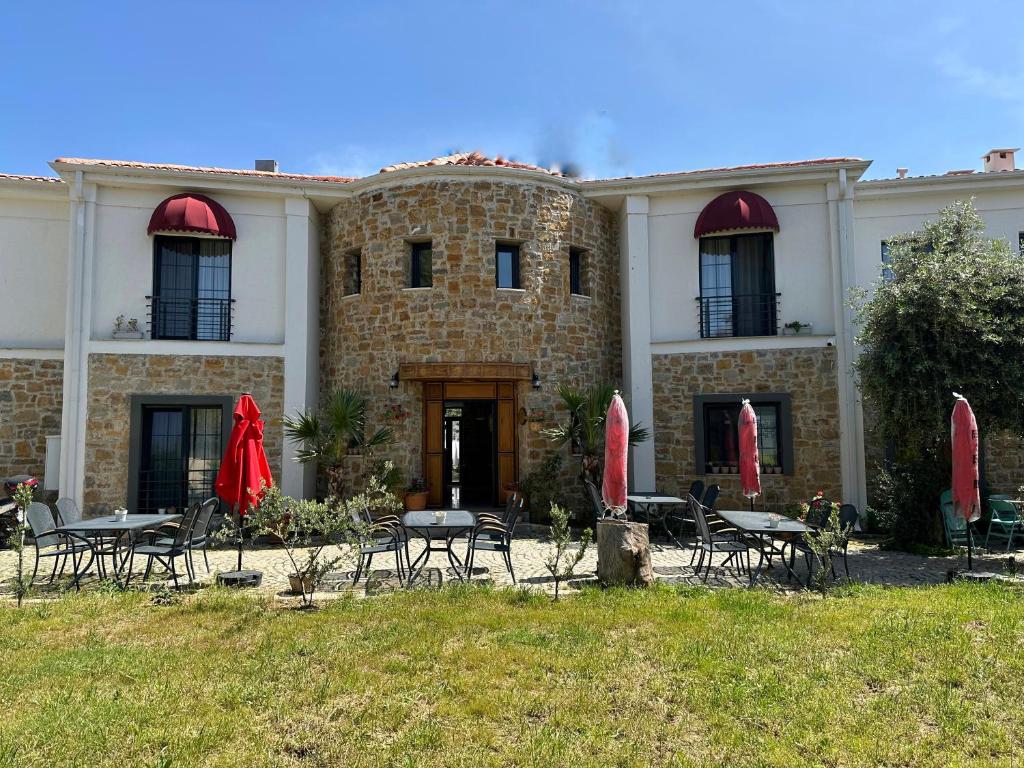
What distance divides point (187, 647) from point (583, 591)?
3835mm

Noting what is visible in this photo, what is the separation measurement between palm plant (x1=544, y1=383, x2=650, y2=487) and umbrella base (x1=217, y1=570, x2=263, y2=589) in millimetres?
5845

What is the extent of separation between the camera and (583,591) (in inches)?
283

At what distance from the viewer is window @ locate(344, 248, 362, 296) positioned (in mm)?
13836

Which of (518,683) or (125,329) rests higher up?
(125,329)

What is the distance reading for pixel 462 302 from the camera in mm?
12961

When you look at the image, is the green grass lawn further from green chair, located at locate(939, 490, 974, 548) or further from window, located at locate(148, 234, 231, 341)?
window, located at locate(148, 234, 231, 341)

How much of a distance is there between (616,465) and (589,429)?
13.7 ft

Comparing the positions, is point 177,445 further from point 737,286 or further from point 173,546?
point 737,286

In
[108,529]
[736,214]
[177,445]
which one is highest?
[736,214]

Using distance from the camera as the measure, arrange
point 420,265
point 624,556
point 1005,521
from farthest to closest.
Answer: point 420,265 → point 1005,521 → point 624,556

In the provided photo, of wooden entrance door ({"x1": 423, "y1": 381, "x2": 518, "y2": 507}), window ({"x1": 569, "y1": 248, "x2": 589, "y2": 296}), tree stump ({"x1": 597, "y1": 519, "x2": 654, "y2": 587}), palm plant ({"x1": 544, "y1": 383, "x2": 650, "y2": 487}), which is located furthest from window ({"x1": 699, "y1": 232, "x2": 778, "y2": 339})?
tree stump ({"x1": 597, "y1": 519, "x2": 654, "y2": 587})

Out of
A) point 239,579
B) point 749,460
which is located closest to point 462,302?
point 749,460

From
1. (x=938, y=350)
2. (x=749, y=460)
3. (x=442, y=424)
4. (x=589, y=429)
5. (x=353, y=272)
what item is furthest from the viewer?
(x=353, y=272)

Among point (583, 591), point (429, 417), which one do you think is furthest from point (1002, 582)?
point (429, 417)
